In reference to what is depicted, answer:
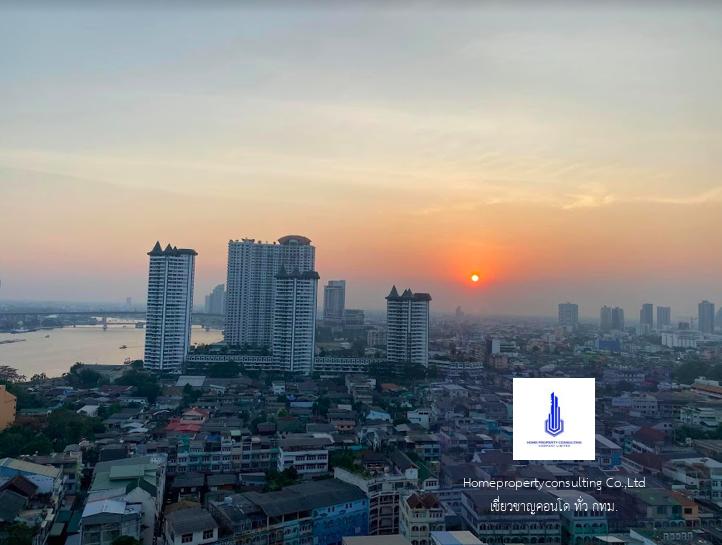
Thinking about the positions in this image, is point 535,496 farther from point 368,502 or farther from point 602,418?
point 602,418

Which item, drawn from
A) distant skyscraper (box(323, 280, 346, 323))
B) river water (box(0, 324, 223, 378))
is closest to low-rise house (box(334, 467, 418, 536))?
river water (box(0, 324, 223, 378))

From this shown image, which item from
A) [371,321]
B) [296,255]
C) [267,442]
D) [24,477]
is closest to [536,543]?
[267,442]

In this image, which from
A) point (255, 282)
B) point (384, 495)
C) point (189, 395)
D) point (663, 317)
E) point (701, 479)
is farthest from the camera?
point (255, 282)

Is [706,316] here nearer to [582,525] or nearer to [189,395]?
[582,525]

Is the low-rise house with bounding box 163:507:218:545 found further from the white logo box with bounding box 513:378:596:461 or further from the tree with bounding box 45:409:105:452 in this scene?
the tree with bounding box 45:409:105:452

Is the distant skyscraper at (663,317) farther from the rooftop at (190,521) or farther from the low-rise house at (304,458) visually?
the rooftop at (190,521)

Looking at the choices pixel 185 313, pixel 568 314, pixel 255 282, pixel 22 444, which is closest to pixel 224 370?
pixel 185 313
